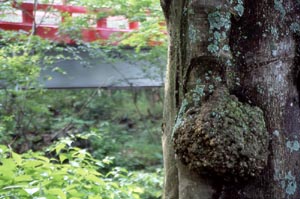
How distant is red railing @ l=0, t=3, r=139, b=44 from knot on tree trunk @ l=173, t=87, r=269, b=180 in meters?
4.08

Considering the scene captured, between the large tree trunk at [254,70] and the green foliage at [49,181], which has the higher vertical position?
the large tree trunk at [254,70]

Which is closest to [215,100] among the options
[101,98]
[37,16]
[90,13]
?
[90,13]

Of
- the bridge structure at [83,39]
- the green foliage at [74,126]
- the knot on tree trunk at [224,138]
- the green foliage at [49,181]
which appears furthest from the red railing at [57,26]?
the knot on tree trunk at [224,138]

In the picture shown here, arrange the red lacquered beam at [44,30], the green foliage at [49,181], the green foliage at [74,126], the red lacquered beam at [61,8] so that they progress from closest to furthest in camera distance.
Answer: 1. the green foliage at [49,181]
2. the green foliage at [74,126]
3. the red lacquered beam at [61,8]
4. the red lacquered beam at [44,30]

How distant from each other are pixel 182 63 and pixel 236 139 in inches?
10.8

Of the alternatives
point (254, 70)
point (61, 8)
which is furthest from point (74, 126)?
point (254, 70)

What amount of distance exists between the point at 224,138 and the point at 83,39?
451cm

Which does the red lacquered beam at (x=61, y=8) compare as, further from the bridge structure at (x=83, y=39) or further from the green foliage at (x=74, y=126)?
the green foliage at (x=74, y=126)

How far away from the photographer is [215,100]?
106cm

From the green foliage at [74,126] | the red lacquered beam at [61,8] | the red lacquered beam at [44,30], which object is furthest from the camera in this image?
the red lacquered beam at [44,30]

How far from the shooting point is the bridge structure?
5.06 m

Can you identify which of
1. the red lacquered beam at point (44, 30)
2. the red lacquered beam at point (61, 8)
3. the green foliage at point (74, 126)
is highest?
the red lacquered beam at point (61, 8)

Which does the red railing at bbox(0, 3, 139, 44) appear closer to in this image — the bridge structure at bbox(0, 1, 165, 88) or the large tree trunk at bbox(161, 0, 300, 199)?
the bridge structure at bbox(0, 1, 165, 88)

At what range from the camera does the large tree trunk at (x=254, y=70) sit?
1.07m
